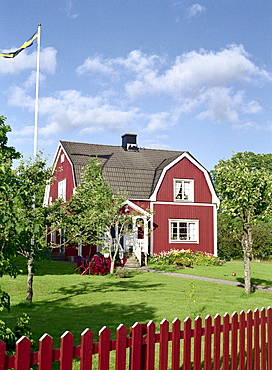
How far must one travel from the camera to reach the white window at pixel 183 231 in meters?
31.8

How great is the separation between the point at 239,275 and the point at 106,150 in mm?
16961

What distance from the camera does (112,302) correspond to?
41.8 ft

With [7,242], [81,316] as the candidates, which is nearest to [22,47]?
[81,316]

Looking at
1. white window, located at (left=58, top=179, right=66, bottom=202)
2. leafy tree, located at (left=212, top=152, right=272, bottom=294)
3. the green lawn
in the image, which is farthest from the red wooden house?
leafy tree, located at (left=212, top=152, right=272, bottom=294)

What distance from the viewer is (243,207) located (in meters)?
15.3

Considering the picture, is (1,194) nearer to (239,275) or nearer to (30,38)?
Answer: (239,275)

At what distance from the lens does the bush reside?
2792 cm

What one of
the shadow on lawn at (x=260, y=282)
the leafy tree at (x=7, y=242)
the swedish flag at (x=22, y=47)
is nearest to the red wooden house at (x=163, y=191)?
the swedish flag at (x=22, y=47)

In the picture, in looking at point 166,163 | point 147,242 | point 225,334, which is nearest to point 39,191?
point 225,334

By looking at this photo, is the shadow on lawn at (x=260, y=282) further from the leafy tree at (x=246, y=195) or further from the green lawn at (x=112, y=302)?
the leafy tree at (x=246, y=195)

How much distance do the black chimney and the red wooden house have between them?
1.70 m

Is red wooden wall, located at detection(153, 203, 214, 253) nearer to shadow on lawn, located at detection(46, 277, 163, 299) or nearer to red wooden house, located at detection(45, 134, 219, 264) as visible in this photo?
red wooden house, located at detection(45, 134, 219, 264)

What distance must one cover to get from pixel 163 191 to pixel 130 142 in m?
6.66

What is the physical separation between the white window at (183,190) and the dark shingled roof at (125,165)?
1746 millimetres
